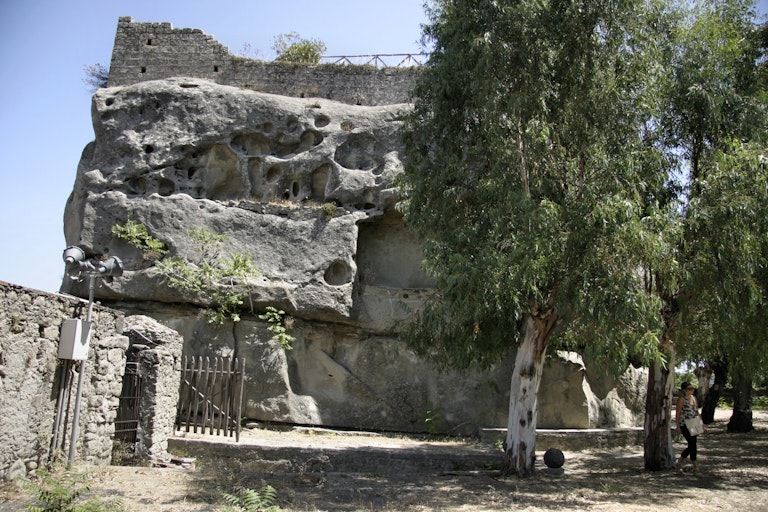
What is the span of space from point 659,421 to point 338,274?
30.4ft

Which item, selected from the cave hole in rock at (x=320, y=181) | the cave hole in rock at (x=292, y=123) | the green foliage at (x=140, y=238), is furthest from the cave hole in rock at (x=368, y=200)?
the green foliage at (x=140, y=238)

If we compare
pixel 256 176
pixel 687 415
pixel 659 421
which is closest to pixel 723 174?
pixel 687 415

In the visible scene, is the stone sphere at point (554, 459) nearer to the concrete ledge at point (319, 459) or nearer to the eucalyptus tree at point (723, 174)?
the concrete ledge at point (319, 459)

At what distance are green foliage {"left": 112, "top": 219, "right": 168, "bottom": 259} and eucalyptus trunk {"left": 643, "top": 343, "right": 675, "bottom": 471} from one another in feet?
40.3

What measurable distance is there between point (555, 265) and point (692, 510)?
12.3 ft

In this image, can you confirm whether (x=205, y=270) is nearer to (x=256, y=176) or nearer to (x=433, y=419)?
(x=256, y=176)

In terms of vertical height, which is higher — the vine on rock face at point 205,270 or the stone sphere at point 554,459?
the vine on rock face at point 205,270

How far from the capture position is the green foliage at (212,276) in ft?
54.2

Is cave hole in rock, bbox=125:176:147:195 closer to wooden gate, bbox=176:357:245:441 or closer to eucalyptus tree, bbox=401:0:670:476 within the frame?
wooden gate, bbox=176:357:245:441

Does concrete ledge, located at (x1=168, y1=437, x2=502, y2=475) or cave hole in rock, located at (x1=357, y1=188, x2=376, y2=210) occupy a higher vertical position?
cave hole in rock, located at (x1=357, y1=188, x2=376, y2=210)

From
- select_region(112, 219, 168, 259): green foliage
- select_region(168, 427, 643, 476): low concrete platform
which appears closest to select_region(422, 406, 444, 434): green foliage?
select_region(168, 427, 643, 476): low concrete platform

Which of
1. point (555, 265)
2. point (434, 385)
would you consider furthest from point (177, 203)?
A: point (555, 265)

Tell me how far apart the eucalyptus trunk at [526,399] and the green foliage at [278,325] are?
722cm

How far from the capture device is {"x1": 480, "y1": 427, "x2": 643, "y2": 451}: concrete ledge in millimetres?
15091
